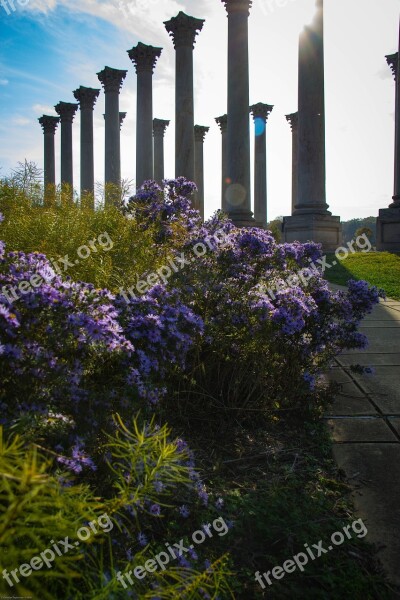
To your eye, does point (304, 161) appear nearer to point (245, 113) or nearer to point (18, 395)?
point (245, 113)

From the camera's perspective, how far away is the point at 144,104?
33.9m

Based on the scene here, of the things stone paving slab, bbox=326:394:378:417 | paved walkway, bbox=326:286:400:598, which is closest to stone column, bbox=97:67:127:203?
paved walkway, bbox=326:286:400:598

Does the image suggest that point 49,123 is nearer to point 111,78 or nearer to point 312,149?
point 111,78

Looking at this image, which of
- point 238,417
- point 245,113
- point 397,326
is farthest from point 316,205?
point 238,417

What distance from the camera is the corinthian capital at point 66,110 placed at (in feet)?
145

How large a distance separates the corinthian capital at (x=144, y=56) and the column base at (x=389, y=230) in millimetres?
19001

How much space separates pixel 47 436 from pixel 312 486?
2261 mm

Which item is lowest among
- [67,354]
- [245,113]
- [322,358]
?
[322,358]

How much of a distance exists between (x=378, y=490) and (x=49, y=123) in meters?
50.9

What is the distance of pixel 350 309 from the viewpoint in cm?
623

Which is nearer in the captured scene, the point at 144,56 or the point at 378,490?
the point at 378,490

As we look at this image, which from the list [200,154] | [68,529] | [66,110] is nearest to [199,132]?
[200,154]

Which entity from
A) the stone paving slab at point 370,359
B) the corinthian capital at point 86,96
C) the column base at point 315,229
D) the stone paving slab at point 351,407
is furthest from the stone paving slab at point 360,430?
the corinthian capital at point 86,96

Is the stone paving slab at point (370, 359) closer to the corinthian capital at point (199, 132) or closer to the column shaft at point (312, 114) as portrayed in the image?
the column shaft at point (312, 114)
